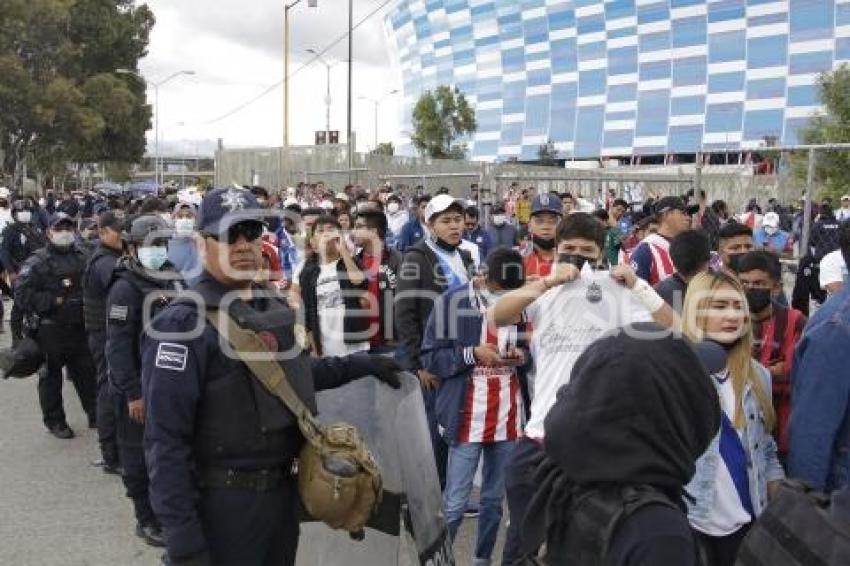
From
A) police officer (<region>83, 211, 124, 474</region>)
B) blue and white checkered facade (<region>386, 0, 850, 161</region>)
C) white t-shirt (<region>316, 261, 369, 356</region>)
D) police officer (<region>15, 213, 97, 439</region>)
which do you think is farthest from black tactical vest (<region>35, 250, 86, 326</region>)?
blue and white checkered facade (<region>386, 0, 850, 161</region>)

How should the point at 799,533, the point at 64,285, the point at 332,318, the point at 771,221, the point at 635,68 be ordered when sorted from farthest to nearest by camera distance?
the point at 635,68, the point at 771,221, the point at 64,285, the point at 332,318, the point at 799,533

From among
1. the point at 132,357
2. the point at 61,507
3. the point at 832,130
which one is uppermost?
the point at 832,130

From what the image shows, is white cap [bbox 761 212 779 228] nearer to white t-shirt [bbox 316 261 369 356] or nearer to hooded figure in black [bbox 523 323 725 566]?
white t-shirt [bbox 316 261 369 356]

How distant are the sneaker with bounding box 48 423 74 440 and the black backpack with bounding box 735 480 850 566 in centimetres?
662

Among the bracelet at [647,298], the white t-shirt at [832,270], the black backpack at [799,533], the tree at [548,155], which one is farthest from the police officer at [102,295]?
the tree at [548,155]

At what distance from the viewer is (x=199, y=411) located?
2.84 metres

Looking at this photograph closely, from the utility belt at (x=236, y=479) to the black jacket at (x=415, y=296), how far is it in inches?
87.9

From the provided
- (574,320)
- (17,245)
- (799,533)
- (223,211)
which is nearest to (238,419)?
(223,211)

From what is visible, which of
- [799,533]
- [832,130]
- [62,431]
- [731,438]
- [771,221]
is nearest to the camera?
[799,533]

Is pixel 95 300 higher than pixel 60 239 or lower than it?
lower

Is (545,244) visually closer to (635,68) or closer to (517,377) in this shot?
(517,377)

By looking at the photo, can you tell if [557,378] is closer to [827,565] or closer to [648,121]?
[827,565]

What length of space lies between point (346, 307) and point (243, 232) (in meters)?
3.05

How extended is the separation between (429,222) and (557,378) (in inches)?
86.6
